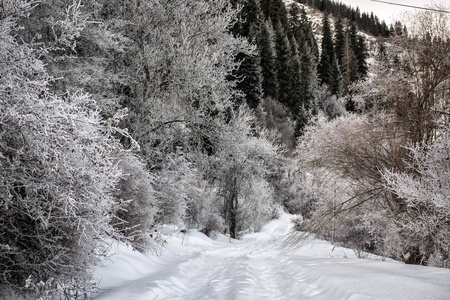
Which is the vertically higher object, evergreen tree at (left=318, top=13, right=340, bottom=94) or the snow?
the snow

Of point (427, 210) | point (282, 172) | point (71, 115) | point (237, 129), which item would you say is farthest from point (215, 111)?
point (282, 172)

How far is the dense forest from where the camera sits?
3.47m

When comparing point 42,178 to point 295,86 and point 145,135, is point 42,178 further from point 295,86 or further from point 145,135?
point 295,86

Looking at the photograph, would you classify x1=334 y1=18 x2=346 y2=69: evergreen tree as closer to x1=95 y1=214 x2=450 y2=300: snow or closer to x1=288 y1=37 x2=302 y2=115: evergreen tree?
x1=288 y1=37 x2=302 y2=115: evergreen tree

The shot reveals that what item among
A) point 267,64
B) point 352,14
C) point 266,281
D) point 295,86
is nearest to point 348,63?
point 295,86

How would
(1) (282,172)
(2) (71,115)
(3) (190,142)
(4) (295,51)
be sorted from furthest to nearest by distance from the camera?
1. (4) (295,51)
2. (1) (282,172)
3. (3) (190,142)
4. (2) (71,115)

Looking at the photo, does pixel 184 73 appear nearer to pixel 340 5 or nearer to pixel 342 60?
pixel 342 60

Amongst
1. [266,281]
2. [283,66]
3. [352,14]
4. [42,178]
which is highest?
[352,14]

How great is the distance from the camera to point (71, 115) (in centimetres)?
338

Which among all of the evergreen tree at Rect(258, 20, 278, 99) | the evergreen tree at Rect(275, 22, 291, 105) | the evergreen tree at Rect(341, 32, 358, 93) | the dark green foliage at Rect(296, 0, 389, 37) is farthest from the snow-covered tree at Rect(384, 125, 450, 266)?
the dark green foliage at Rect(296, 0, 389, 37)

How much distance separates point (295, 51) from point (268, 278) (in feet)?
221

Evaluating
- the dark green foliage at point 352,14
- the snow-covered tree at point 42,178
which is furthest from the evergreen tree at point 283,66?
the dark green foliage at point 352,14

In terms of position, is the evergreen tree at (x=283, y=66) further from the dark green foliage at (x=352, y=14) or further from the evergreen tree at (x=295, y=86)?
the dark green foliage at (x=352, y=14)

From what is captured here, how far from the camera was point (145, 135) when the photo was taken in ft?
35.4
